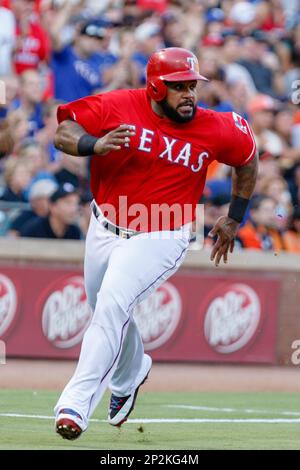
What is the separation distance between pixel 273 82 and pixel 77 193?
587cm

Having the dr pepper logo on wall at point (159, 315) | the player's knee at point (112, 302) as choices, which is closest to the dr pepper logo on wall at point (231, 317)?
the dr pepper logo on wall at point (159, 315)

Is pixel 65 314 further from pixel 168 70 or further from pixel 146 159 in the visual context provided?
pixel 168 70

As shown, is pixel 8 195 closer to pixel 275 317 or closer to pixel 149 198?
pixel 275 317

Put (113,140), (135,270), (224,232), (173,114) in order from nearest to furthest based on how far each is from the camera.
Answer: (113,140)
(135,270)
(173,114)
(224,232)

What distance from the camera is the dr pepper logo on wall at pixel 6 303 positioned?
41.4 ft

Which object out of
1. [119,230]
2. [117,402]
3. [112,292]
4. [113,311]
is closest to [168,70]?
[119,230]

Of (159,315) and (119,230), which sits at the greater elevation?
(119,230)

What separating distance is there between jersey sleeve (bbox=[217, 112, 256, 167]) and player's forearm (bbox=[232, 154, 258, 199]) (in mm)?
67

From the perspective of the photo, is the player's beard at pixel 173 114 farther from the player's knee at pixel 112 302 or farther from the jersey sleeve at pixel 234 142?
the player's knee at pixel 112 302

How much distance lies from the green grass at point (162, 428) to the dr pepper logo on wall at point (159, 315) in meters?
1.46

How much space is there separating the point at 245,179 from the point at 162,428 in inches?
71.1

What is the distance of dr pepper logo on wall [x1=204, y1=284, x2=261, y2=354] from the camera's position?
44.8ft

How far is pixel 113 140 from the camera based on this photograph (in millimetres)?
7617
